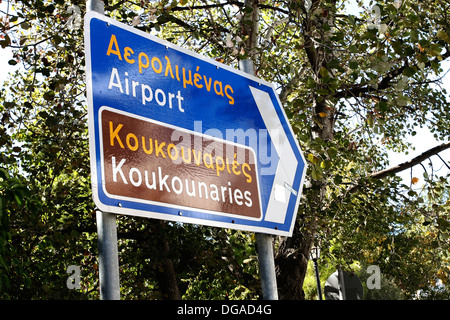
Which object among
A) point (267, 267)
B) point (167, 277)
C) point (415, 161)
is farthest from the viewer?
point (167, 277)

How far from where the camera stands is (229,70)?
7.38ft

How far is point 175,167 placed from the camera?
1.81 metres

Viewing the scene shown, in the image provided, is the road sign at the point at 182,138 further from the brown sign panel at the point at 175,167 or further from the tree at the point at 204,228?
the tree at the point at 204,228

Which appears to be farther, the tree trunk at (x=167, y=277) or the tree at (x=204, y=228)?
the tree trunk at (x=167, y=277)

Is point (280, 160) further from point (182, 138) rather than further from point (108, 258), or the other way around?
point (108, 258)

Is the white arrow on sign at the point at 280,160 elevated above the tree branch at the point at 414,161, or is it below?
below

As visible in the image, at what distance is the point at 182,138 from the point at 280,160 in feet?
1.90

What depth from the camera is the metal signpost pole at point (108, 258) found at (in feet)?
4.85

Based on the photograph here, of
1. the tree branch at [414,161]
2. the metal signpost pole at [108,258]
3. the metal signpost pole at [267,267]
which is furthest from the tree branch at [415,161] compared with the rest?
the metal signpost pole at [108,258]

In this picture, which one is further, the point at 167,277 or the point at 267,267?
the point at 167,277

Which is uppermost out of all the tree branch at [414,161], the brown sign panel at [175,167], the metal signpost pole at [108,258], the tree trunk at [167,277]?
the tree branch at [414,161]

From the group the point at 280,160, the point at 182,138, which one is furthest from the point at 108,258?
the point at 280,160
